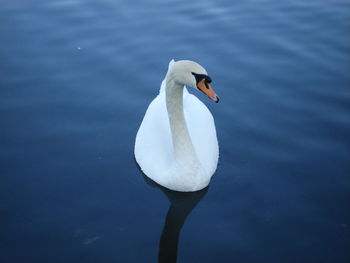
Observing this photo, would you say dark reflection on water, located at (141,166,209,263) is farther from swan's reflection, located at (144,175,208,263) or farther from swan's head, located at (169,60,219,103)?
swan's head, located at (169,60,219,103)

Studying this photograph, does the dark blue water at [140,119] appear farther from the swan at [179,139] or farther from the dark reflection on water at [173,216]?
the swan at [179,139]

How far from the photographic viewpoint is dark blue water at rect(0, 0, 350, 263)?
6871 mm

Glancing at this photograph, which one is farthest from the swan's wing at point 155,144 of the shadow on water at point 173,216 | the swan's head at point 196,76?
the swan's head at point 196,76

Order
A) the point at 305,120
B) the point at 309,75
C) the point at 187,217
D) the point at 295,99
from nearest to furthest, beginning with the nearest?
the point at 187,217 < the point at 305,120 < the point at 295,99 < the point at 309,75

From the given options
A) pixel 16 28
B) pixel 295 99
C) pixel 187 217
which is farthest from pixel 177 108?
pixel 16 28

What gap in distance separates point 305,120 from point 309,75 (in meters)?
A: 1.55

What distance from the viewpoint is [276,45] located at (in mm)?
11344

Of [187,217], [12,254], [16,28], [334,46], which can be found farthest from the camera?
[16,28]

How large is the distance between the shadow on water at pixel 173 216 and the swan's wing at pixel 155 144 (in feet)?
0.77

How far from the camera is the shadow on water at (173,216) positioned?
22.0 feet

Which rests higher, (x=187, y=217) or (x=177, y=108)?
(x=177, y=108)

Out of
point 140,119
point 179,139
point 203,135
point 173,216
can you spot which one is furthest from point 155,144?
point 140,119

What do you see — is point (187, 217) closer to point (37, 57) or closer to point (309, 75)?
point (309, 75)

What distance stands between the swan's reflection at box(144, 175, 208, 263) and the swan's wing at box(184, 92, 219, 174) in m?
0.40
